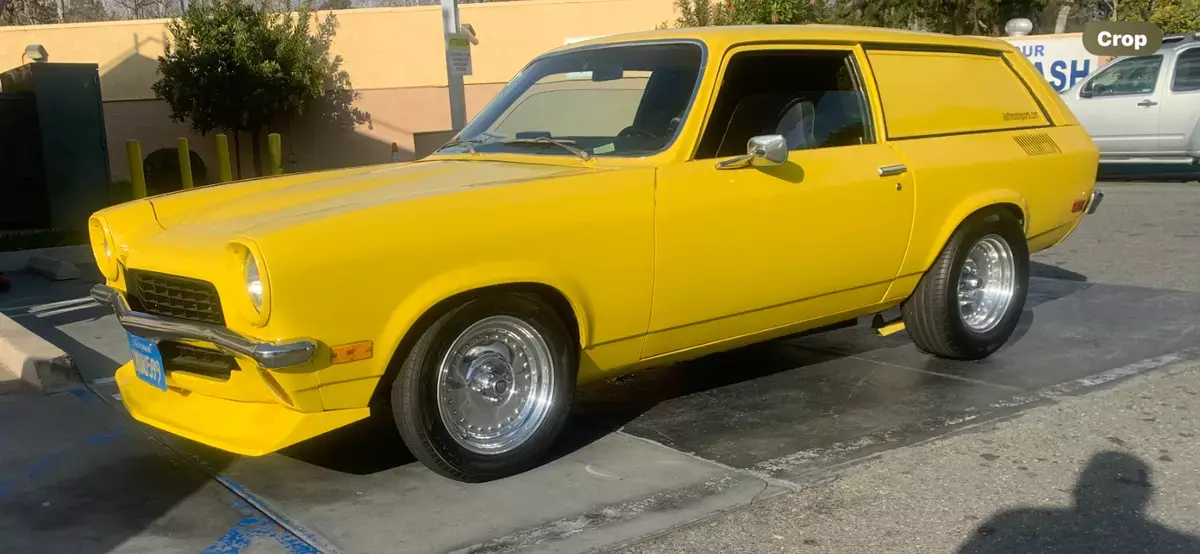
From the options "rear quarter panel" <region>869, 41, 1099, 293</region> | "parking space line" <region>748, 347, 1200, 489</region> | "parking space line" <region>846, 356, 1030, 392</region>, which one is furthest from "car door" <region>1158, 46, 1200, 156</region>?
"parking space line" <region>846, 356, 1030, 392</region>

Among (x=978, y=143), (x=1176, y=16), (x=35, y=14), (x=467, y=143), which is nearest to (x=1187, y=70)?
(x=978, y=143)

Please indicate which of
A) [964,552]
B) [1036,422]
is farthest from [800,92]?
[964,552]

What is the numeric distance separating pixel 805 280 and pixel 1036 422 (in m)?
1.11

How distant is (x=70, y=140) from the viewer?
1166 centimetres

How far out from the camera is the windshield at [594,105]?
4.40 metres

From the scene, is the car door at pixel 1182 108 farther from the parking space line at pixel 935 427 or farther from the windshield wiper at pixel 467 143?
the windshield wiper at pixel 467 143

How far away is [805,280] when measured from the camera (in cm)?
450

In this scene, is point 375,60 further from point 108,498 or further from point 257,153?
point 108,498

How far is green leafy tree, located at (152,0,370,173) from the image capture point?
18.8m

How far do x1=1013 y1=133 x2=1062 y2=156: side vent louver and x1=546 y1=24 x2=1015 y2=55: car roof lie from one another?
0.53 m

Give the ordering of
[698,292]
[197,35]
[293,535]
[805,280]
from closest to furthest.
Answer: [293,535] < [698,292] < [805,280] < [197,35]

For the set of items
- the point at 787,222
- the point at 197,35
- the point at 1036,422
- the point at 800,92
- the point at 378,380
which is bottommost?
the point at 1036,422

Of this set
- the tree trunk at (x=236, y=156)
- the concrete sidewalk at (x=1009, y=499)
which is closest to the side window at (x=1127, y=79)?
the concrete sidewalk at (x=1009, y=499)

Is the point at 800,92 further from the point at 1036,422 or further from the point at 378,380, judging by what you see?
the point at 378,380
